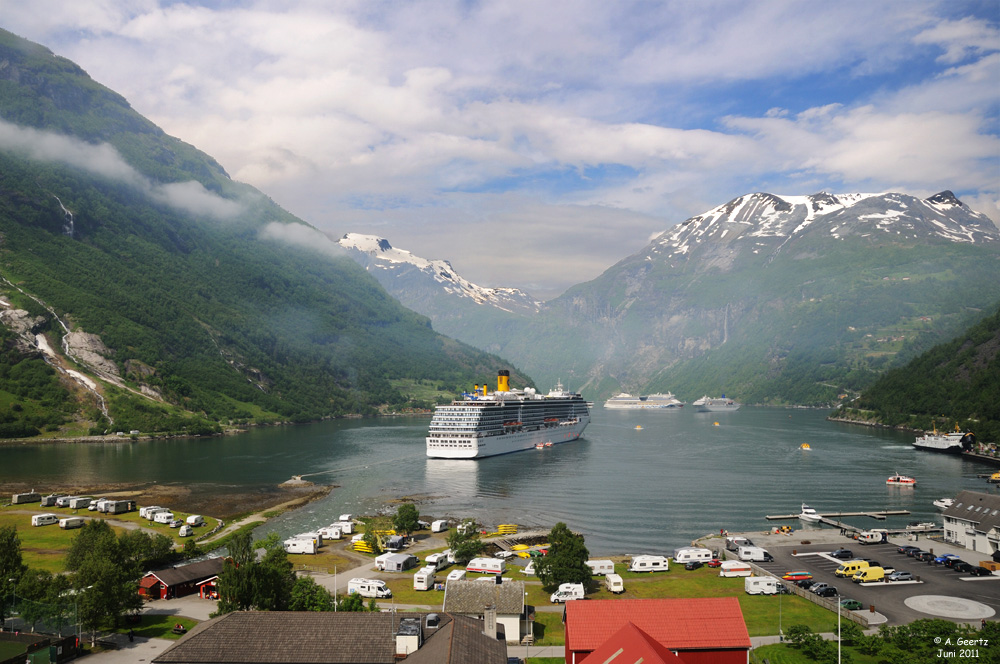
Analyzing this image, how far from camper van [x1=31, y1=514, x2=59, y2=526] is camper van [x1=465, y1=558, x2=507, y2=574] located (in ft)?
125

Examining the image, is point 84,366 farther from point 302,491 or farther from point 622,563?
point 622,563

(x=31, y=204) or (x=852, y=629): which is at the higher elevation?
(x=31, y=204)

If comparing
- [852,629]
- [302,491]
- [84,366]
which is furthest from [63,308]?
[852,629]

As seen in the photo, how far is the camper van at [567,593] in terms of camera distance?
37688 mm

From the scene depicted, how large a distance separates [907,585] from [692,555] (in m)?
12.6

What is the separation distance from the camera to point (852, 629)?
30906 mm

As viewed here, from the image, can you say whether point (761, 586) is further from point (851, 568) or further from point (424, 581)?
point (424, 581)

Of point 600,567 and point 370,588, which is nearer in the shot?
point 370,588

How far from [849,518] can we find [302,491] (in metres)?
57.1

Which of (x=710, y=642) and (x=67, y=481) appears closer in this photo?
(x=710, y=642)

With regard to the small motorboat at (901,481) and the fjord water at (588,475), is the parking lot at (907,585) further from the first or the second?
the small motorboat at (901,481)

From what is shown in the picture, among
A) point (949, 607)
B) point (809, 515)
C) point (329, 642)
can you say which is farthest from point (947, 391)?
point (329, 642)

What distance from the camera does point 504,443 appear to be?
4451 inches

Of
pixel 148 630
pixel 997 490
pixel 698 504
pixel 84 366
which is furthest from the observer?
pixel 84 366
